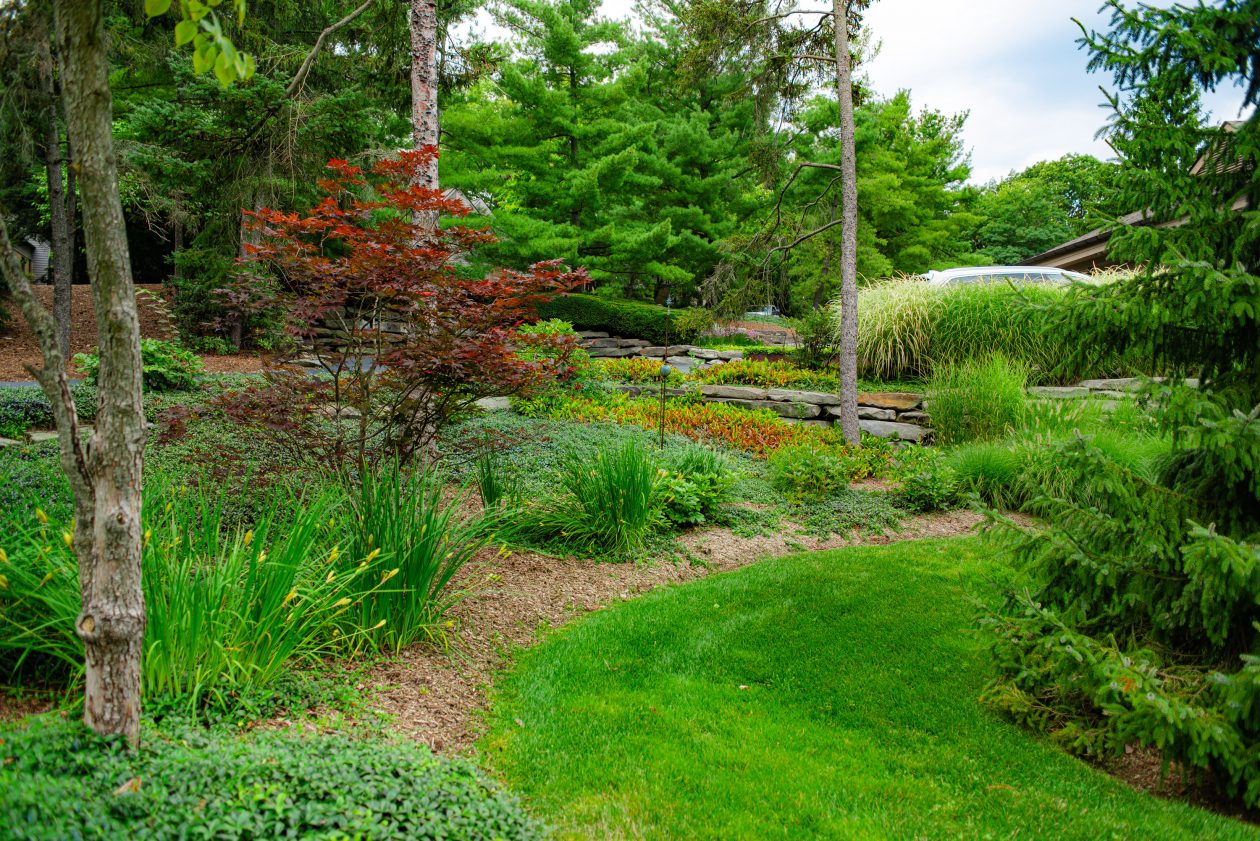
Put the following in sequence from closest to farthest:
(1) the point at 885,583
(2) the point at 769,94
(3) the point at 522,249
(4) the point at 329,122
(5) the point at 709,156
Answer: (1) the point at 885,583
(2) the point at 769,94
(4) the point at 329,122
(3) the point at 522,249
(5) the point at 709,156

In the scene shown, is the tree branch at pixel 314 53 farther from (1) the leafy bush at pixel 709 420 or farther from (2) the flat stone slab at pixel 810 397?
(2) the flat stone slab at pixel 810 397

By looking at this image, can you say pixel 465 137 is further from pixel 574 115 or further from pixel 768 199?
pixel 768 199

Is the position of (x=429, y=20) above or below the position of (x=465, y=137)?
below

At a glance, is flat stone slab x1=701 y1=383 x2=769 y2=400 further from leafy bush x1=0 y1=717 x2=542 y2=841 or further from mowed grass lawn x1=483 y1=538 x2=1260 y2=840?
leafy bush x1=0 y1=717 x2=542 y2=841

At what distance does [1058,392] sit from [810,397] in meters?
3.00

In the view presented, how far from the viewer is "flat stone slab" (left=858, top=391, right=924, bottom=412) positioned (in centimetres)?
963

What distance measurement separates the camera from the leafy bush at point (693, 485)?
239 inches

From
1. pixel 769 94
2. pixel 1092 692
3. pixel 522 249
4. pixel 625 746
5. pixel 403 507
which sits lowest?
pixel 625 746

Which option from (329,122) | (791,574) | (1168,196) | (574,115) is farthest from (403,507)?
(574,115)

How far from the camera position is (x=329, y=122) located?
11102 millimetres

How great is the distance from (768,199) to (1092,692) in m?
17.9

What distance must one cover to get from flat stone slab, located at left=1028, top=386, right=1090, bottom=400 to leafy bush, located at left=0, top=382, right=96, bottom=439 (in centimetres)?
1079

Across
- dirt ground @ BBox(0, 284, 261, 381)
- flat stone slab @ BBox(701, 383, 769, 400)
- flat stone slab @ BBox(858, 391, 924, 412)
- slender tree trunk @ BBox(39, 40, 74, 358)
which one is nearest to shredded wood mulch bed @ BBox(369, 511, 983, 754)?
flat stone slab @ BBox(858, 391, 924, 412)

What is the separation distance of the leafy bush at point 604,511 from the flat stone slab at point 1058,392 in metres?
5.86
